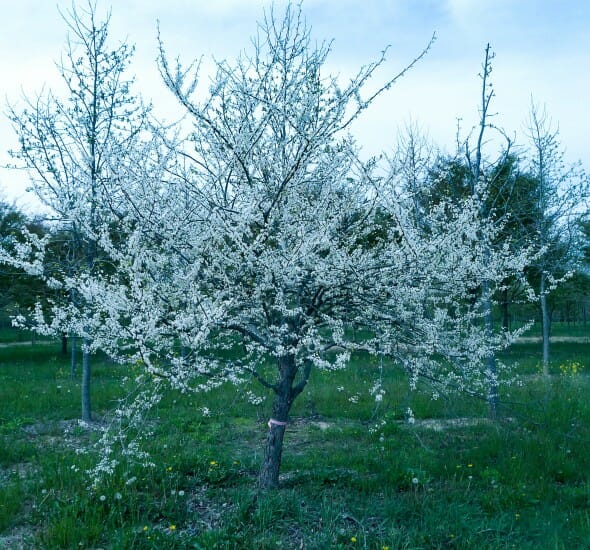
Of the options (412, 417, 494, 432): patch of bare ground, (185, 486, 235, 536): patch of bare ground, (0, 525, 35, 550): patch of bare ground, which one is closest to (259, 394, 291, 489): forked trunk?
(185, 486, 235, 536): patch of bare ground

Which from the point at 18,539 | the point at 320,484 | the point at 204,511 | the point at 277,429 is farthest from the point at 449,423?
the point at 18,539

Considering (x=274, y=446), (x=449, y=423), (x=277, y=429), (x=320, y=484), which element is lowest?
(x=320, y=484)

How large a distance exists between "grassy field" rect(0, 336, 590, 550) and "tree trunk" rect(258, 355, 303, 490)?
232 mm

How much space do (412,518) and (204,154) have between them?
3820mm

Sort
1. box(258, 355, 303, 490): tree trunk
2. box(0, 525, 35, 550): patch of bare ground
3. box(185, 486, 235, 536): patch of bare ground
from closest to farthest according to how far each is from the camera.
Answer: box(0, 525, 35, 550): patch of bare ground < box(185, 486, 235, 536): patch of bare ground < box(258, 355, 303, 490): tree trunk

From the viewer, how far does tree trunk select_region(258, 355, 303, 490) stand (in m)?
5.02

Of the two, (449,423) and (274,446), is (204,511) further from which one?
(449,423)

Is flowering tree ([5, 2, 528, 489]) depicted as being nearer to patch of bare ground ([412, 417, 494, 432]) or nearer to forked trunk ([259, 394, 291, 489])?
A: forked trunk ([259, 394, 291, 489])

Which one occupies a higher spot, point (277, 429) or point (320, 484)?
point (277, 429)

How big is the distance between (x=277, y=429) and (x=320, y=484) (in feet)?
2.53

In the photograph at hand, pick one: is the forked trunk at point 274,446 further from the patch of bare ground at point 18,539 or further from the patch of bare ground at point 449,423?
the patch of bare ground at point 449,423

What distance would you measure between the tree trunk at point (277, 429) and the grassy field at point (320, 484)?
23cm

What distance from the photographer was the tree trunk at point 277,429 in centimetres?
502

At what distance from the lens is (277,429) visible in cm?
504
